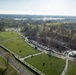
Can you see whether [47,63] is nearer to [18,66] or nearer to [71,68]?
[71,68]

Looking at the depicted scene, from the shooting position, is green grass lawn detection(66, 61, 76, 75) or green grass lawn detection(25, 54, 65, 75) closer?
green grass lawn detection(66, 61, 76, 75)

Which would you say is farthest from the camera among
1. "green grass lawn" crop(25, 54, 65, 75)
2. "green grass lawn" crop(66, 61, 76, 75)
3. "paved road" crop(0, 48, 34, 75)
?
"green grass lawn" crop(25, 54, 65, 75)

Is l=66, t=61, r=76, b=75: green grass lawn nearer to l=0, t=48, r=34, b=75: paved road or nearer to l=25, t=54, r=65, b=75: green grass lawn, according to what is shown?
l=25, t=54, r=65, b=75: green grass lawn

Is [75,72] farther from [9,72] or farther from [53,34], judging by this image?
[53,34]

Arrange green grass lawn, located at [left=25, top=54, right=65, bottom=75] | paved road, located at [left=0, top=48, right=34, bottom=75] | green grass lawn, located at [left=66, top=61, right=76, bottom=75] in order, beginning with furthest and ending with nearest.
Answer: green grass lawn, located at [left=25, top=54, right=65, bottom=75]
green grass lawn, located at [left=66, top=61, right=76, bottom=75]
paved road, located at [left=0, top=48, right=34, bottom=75]

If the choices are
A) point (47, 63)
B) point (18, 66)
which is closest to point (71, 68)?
point (47, 63)

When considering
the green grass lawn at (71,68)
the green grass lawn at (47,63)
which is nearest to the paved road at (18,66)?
the green grass lawn at (47,63)

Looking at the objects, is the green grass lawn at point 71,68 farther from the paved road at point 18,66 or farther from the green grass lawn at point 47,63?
the paved road at point 18,66

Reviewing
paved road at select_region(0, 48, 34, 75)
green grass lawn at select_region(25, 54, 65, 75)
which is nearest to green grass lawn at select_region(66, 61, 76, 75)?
green grass lawn at select_region(25, 54, 65, 75)
